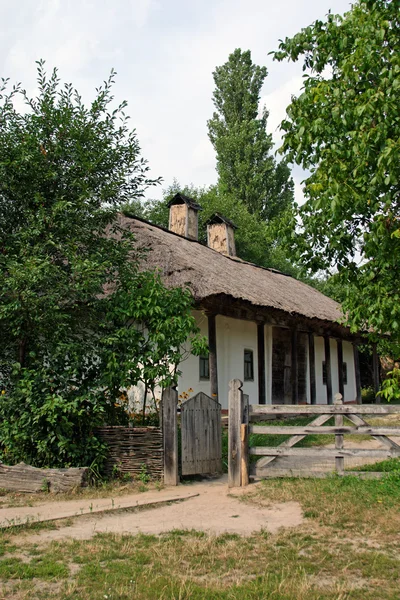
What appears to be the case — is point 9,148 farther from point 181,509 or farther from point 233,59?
point 233,59

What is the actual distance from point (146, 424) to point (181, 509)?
259cm

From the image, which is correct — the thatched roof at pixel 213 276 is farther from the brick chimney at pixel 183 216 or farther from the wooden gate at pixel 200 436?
the wooden gate at pixel 200 436

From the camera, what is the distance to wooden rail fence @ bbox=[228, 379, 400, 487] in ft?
24.4

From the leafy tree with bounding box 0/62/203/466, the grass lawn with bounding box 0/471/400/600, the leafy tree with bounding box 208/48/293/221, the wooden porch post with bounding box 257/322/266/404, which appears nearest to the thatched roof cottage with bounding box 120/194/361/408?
the wooden porch post with bounding box 257/322/266/404

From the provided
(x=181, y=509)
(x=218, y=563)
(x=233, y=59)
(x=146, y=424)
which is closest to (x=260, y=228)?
(x=233, y=59)

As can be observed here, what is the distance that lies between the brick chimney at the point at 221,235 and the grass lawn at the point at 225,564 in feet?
55.6

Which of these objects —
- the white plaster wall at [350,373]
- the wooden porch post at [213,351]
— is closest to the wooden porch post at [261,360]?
the wooden porch post at [213,351]

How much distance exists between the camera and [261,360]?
17.2 meters

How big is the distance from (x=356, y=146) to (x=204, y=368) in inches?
378

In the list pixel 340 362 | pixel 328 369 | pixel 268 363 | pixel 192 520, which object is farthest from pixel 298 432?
pixel 340 362

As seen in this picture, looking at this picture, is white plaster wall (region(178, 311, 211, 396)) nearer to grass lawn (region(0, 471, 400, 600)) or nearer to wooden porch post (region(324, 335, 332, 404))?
wooden porch post (region(324, 335, 332, 404))

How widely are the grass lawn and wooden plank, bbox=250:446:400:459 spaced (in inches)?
42.7

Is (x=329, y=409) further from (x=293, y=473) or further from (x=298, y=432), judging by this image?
(x=293, y=473)

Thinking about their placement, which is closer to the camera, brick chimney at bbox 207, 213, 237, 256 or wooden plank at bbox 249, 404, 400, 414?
wooden plank at bbox 249, 404, 400, 414
